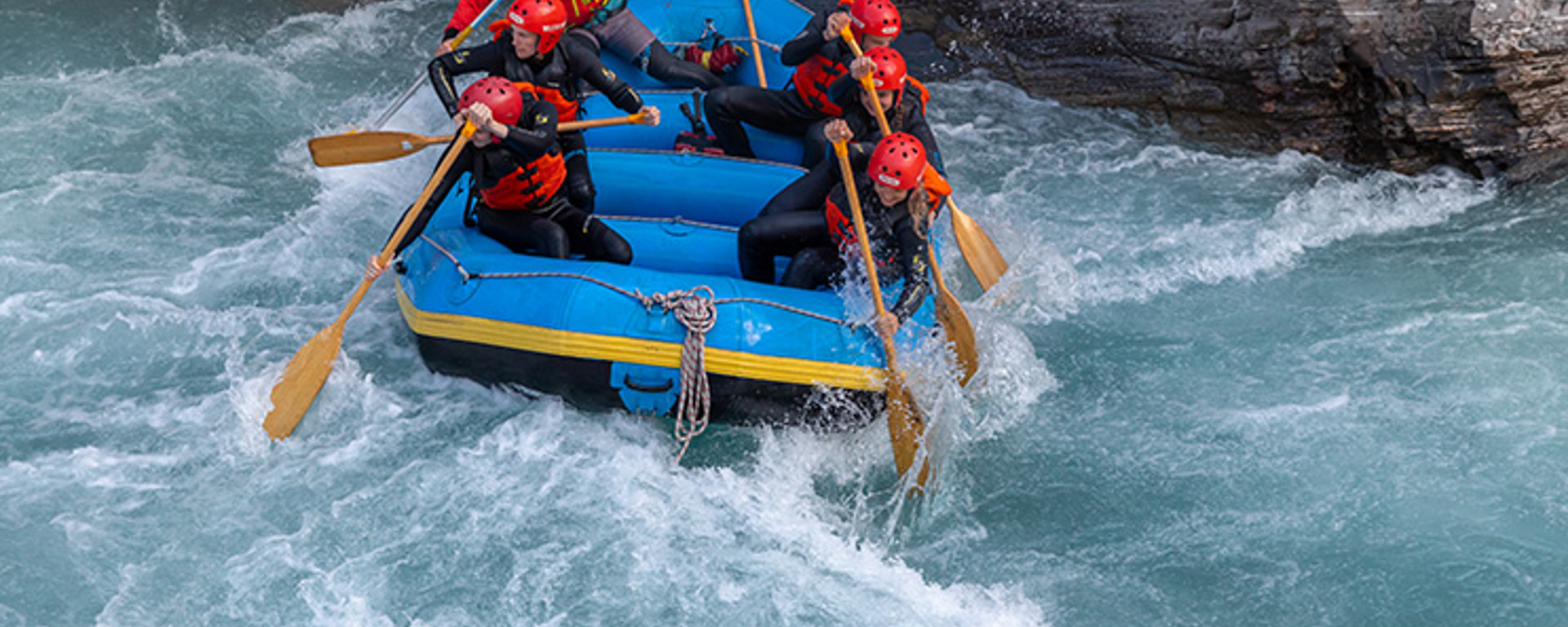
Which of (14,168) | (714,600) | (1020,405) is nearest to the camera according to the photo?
(714,600)

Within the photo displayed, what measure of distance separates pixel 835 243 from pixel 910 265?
424mm

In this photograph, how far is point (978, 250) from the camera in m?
5.72

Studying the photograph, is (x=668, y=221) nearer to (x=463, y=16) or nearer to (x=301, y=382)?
(x=301, y=382)

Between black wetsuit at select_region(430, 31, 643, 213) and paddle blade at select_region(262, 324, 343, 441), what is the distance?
113cm

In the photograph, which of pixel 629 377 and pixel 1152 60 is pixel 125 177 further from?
pixel 1152 60

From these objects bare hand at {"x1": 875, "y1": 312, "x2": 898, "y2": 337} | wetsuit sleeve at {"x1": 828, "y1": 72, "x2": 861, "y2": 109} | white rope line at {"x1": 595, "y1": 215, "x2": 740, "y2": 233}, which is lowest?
white rope line at {"x1": 595, "y1": 215, "x2": 740, "y2": 233}

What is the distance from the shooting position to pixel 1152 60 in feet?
26.2

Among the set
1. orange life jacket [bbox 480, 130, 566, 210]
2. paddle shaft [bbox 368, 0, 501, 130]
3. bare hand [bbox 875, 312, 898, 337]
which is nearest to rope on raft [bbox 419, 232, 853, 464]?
bare hand [bbox 875, 312, 898, 337]

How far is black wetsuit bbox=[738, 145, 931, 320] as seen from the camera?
4.86 meters

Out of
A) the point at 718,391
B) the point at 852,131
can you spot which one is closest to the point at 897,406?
the point at 718,391

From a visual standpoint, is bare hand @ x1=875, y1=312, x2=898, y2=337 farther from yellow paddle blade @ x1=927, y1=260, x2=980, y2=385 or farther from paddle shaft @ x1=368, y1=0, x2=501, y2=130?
paddle shaft @ x1=368, y1=0, x2=501, y2=130

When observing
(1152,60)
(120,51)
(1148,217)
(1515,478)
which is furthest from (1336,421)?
(120,51)

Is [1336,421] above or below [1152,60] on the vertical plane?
below

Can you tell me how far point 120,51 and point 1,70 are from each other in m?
0.64
